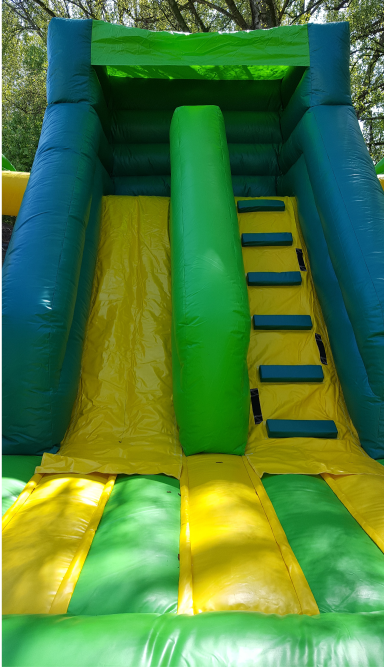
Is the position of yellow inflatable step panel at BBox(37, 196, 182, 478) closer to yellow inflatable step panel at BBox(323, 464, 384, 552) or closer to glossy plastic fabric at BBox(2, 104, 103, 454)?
glossy plastic fabric at BBox(2, 104, 103, 454)

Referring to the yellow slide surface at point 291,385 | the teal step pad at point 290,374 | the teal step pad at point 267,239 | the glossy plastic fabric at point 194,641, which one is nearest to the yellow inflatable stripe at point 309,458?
the yellow slide surface at point 291,385

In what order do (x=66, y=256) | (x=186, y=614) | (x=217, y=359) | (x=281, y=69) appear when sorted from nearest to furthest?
(x=186, y=614)
(x=217, y=359)
(x=66, y=256)
(x=281, y=69)

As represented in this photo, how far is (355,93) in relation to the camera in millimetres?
7301

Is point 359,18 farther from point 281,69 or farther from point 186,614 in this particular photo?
point 186,614

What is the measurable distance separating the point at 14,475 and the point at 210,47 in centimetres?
255

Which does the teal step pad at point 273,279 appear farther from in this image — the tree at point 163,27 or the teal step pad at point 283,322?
the tree at point 163,27

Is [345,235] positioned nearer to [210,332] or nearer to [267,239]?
[267,239]

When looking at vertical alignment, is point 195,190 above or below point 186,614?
above

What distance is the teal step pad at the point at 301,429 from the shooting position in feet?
6.46

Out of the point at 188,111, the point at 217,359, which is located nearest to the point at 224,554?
the point at 217,359

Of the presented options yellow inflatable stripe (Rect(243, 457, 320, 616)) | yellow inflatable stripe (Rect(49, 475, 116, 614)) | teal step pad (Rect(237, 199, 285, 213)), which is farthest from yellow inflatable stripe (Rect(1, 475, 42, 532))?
teal step pad (Rect(237, 199, 285, 213))

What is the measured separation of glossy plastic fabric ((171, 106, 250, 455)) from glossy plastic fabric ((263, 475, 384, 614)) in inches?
13.1

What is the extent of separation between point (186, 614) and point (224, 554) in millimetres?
200

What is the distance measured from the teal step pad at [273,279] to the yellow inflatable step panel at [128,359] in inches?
19.4
